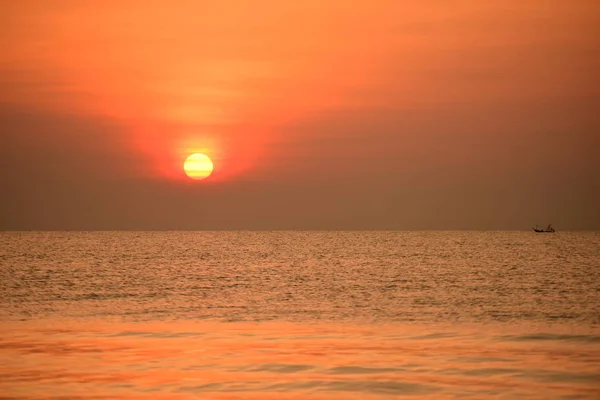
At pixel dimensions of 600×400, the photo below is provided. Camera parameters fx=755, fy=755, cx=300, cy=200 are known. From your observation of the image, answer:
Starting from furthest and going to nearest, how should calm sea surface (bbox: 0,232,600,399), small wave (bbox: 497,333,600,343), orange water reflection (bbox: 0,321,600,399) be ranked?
small wave (bbox: 497,333,600,343)
calm sea surface (bbox: 0,232,600,399)
orange water reflection (bbox: 0,321,600,399)

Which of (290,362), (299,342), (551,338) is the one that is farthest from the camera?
(551,338)

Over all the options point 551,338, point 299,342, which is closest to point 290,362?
point 299,342

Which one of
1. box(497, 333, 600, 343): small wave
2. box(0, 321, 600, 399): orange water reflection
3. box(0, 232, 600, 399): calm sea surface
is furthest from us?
box(497, 333, 600, 343): small wave

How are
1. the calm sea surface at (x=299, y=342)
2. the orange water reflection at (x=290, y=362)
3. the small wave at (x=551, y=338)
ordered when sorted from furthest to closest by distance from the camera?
1. the small wave at (x=551, y=338)
2. the calm sea surface at (x=299, y=342)
3. the orange water reflection at (x=290, y=362)

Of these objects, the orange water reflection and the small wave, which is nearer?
the orange water reflection

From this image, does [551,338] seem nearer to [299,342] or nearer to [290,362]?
[299,342]

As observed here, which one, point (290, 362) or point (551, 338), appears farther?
point (551, 338)

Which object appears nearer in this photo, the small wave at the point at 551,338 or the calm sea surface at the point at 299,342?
the calm sea surface at the point at 299,342

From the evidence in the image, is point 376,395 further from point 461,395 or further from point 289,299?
point 289,299

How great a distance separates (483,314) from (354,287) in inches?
911

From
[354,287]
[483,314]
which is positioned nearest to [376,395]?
[483,314]

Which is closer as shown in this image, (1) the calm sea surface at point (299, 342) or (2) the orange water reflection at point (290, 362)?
(2) the orange water reflection at point (290, 362)

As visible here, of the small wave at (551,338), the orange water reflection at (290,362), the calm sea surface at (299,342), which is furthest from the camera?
the small wave at (551,338)

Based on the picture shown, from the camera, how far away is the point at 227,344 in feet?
105
